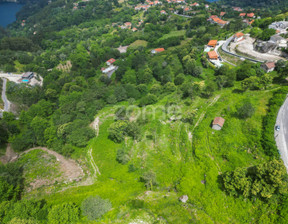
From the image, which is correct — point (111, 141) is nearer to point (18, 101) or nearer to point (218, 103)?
point (218, 103)

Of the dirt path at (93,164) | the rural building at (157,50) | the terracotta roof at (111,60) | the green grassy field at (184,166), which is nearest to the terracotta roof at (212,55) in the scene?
the green grassy field at (184,166)

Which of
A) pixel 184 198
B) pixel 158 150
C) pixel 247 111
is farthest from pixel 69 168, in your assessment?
pixel 247 111

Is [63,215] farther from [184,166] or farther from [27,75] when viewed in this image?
[27,75]

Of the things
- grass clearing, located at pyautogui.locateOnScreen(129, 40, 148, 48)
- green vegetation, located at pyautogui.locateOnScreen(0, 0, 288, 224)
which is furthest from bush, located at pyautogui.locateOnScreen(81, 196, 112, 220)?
grass clearing, located at pyautogui.locateOnScreen(129, 40, 148, 48)

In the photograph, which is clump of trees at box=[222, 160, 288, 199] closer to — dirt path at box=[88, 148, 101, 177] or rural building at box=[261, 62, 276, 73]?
dirt path at box=[88, 148, 101, 177]

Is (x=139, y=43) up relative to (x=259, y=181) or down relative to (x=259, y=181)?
down

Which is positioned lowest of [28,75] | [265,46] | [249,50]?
[28,75]
